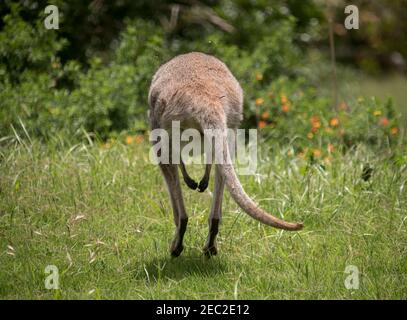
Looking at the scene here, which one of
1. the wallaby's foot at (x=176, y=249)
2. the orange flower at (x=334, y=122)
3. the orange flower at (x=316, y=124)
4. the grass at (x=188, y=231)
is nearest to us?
the grass at (x=188, y=231)

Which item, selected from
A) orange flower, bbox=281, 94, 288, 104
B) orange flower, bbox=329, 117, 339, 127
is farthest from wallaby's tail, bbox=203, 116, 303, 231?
orange flower, bbox=281, 94, 288, 104

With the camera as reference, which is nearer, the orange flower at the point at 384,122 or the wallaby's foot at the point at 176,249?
the wallaby's foot at the point at 176,249

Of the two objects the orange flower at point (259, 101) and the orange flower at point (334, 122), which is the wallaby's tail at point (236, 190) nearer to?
the orange flower at point (334, 122)

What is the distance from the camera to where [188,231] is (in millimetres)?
5449

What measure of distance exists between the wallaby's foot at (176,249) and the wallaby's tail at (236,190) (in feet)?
3.64

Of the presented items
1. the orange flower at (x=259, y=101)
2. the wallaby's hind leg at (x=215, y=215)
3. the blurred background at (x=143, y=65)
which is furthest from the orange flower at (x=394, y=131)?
the wallaby's hind leg at (x=215, y=215)

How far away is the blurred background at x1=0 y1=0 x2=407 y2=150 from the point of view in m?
7.36

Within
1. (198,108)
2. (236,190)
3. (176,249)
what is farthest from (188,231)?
(236,190)

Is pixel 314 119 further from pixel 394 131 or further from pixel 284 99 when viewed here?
pixel 394 131

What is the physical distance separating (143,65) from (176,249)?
3414 mm

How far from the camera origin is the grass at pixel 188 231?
4.53 metres

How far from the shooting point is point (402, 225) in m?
5.42
